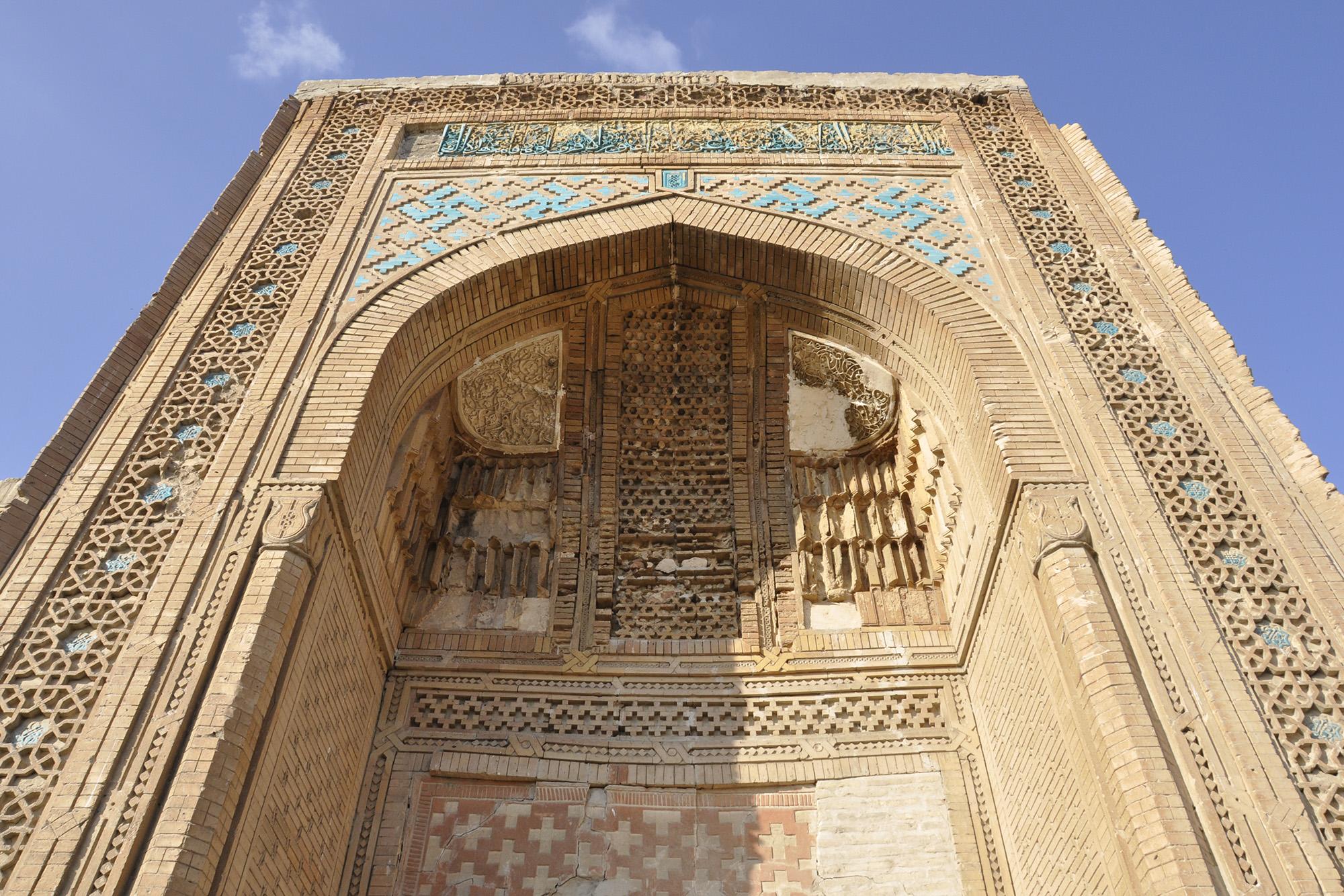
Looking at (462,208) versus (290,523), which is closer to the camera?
(290,523)

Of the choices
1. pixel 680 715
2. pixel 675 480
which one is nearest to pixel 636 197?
pixel 675 480

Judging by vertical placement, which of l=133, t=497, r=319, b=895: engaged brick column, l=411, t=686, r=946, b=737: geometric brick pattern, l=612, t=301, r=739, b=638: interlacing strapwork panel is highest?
l=612, t=301, r=739, b=638: interlacing strapwork panel

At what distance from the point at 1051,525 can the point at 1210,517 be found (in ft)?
2.17

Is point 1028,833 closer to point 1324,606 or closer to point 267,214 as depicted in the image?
point 1324,606

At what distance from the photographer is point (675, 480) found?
6270mm

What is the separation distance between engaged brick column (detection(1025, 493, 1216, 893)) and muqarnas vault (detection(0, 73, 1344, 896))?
2cm

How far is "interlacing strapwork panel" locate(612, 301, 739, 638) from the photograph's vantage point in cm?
582

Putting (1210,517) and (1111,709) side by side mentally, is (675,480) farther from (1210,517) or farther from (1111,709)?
(1111,709)

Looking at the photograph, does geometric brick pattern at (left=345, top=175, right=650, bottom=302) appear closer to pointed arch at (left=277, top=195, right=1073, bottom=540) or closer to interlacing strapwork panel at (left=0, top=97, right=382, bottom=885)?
pointed arch at (left=277, top=195, right=1073, bottom=540)

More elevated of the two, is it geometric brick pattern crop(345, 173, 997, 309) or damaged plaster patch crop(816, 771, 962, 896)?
geometric brick pattern crop(345, 173, 997, 309)

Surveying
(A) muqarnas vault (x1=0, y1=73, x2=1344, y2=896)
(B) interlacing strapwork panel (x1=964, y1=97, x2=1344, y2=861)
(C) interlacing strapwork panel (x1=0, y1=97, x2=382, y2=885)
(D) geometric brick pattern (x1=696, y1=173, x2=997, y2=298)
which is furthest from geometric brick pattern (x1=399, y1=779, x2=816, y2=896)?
(D) geometric brick pattern (x1=696, y1=173, x2=997, y2=298)

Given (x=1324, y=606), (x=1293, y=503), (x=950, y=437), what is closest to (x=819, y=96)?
(x=950, y=437)

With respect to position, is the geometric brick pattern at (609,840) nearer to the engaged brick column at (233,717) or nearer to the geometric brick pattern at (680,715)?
the geometric brick pattern at (680,715)

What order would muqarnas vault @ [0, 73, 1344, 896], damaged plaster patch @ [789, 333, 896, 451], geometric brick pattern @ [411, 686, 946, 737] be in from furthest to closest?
damaged plaster patch @ [789, 333, 896, 451], geometric brick pattern @ [411, 686, 946, 737], muqarnas vault @ [0, 73, 1344, 896]
